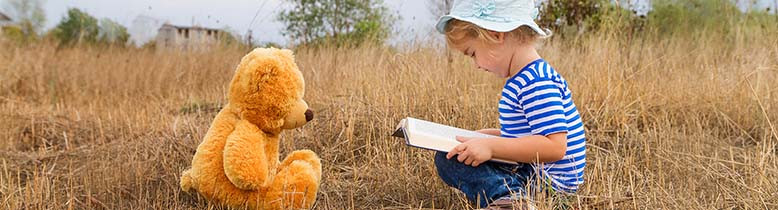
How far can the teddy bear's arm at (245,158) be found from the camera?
217 centimetres

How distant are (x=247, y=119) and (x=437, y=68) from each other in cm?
210

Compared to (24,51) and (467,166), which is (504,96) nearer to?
(467,166)

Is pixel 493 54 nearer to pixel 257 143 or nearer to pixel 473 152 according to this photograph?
pixel 473 152

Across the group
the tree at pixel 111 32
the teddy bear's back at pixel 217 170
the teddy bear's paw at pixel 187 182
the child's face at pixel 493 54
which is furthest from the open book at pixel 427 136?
the tree at pixel 111 32

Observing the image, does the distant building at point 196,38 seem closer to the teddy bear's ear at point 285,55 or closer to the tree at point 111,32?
the tree at point 111,32

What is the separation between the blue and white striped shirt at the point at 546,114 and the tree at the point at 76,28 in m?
8.01

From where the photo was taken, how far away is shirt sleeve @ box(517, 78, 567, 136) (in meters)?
2.02

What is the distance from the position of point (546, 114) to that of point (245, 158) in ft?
2.93

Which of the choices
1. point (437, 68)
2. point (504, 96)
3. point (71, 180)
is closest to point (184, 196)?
point (71, 180)

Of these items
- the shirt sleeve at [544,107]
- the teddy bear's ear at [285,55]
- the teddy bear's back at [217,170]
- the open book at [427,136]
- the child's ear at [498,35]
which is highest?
the child's ear at [498,35]

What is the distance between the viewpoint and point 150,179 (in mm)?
2906

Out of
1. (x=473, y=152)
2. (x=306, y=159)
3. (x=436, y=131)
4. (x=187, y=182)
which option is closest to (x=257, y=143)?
(x=306, y=159)

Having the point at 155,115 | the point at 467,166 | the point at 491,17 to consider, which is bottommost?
the point at 155,115

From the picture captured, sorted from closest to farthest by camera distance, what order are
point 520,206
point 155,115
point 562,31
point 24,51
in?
1. point 520,206
2. point 155,115
3. point 562,31
4. point 24,51
